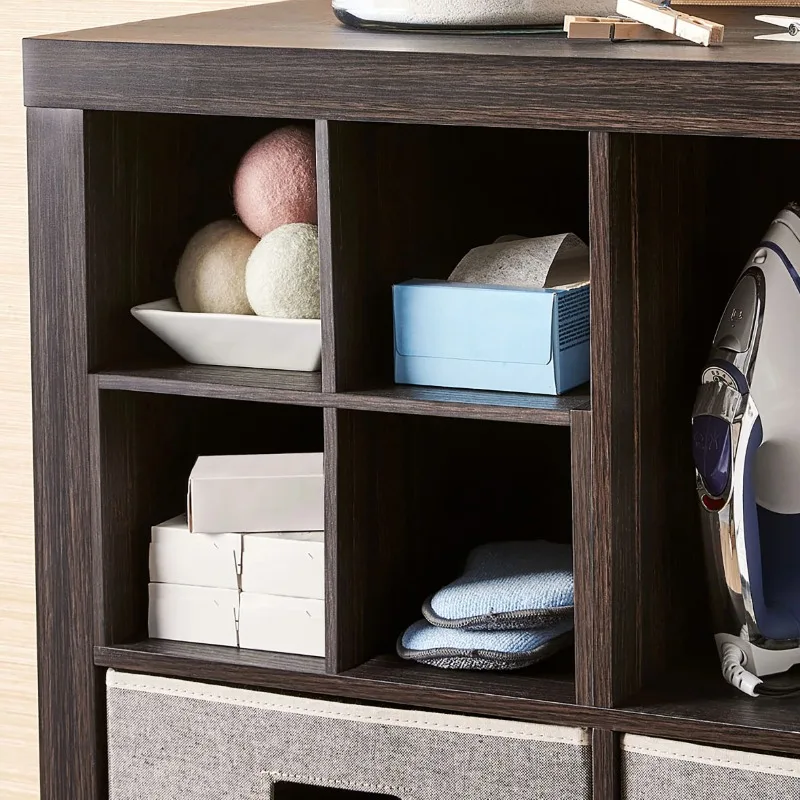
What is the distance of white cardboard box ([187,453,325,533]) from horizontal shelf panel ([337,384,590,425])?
0.12m

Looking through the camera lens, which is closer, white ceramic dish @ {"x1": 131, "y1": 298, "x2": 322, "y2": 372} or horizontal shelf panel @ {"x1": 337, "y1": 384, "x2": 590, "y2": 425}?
horizontal shelf panel @ {"x1": 337, "y1": 384, "x2": 590, "y2": 425}

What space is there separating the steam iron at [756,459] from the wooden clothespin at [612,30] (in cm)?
17

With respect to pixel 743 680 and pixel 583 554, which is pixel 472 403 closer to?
pixel 583 554

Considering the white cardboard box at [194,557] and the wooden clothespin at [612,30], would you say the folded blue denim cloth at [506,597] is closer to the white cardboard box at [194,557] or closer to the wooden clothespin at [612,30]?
the white cardboard box at [194,557]

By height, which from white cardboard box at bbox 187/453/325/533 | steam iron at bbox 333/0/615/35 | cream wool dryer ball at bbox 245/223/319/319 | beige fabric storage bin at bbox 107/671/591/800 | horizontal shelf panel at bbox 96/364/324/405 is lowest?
beige fabric storage bin at bbox 107/671/591/800

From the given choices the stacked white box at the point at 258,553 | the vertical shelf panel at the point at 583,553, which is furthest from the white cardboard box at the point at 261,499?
the vertical shelf panel at the point at 583,553

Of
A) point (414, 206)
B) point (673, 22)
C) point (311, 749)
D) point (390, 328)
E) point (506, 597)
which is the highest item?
point (673, 22)

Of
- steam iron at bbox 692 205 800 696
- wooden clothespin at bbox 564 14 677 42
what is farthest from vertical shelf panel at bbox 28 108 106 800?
steam iron at bbox 692 205 800 696

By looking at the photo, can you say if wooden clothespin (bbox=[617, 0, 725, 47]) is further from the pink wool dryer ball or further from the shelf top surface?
the pink wool dryer ball

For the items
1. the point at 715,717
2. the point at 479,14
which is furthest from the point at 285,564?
the point at 479,14

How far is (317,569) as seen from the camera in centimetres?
118

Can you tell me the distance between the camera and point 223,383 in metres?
1.14

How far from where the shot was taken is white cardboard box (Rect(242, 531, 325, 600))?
3.86 feet

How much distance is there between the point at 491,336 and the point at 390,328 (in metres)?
0.11
